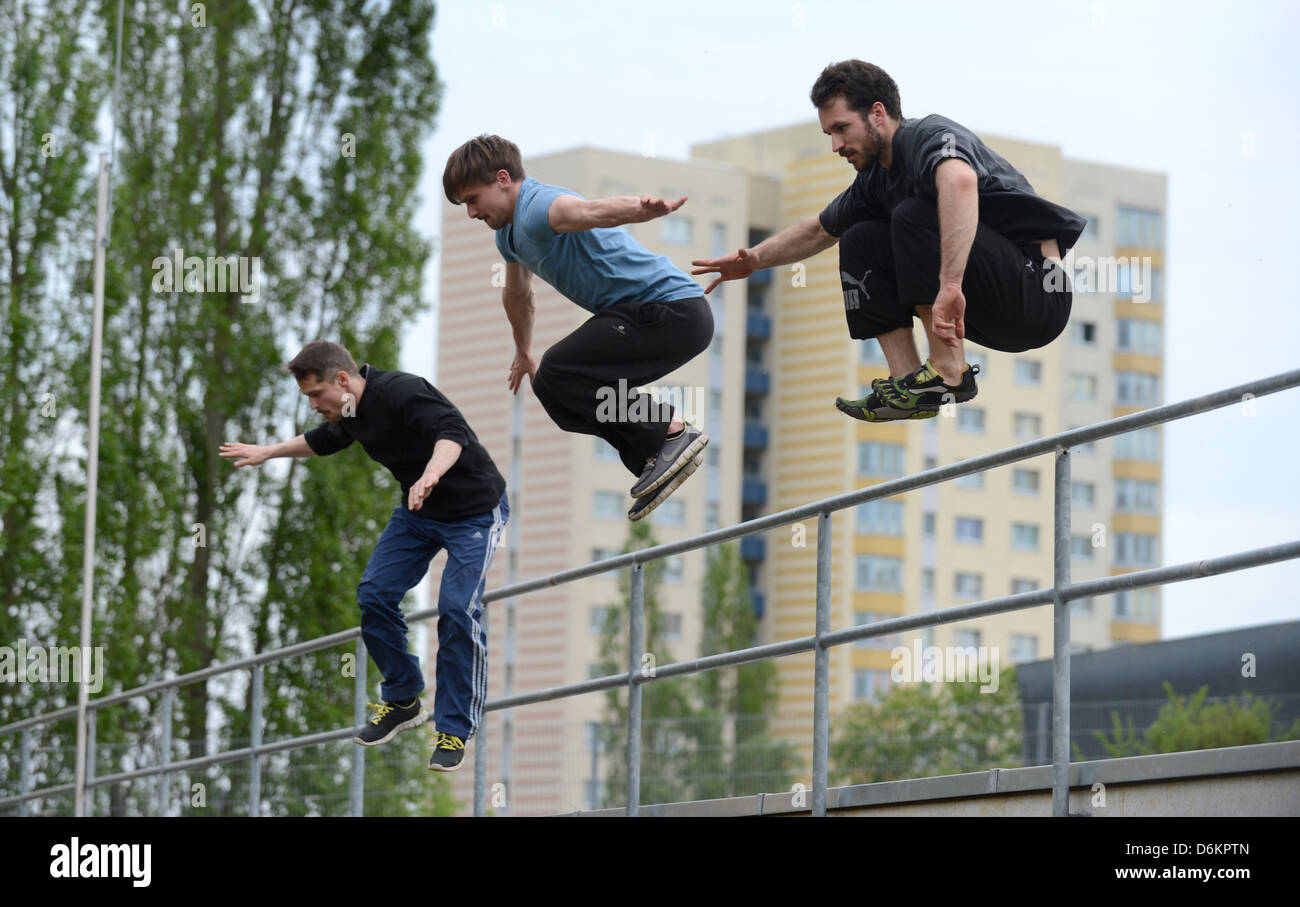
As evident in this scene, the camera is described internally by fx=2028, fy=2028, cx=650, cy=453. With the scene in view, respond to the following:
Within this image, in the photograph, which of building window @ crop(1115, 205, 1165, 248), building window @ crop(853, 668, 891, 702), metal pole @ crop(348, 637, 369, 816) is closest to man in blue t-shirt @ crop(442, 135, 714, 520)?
metal pole @ crop(348, 637, 369, 816)

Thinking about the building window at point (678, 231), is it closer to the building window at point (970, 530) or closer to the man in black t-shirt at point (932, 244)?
the building window at point (970, 530)

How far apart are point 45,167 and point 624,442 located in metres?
17.0

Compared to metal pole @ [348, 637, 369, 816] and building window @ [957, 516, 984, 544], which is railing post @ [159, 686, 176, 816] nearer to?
metal pole @ [348, 637, 369, 816]

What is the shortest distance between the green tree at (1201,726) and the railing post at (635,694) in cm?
1051

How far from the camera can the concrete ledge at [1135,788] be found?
5441mm

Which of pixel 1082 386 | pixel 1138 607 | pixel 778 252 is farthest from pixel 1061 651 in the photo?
pixel 1082 386

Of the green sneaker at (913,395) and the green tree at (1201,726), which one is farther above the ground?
the green sneaker at (913,395)

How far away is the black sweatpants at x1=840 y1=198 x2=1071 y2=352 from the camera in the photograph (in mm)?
6539

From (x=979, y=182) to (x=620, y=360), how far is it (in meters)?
1.47

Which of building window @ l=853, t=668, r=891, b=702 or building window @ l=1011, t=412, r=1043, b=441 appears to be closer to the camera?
building window @ l=853, t=668, r=891, b=702

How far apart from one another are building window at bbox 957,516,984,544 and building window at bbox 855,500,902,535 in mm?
2503

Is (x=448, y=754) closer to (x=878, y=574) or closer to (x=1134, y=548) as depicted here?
(x=878, y=574)

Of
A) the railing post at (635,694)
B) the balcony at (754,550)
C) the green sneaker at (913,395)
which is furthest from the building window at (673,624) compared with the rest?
the green sneaker at (913,395)

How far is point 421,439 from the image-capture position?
26.2ft
